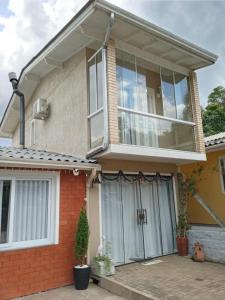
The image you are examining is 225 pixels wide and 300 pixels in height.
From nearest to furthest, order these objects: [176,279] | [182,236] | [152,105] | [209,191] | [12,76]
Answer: [176,279] < [182,236] < [152,105] < [209,191] < [12,76]

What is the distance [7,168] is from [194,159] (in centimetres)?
697

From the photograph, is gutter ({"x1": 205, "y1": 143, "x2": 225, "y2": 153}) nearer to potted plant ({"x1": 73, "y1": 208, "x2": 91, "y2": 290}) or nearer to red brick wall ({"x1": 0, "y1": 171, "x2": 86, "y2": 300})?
red brick wall ({"x1": 0, "y1": 171, "x2": 86, "y2": 300})

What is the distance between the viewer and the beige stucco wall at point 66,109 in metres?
10.1

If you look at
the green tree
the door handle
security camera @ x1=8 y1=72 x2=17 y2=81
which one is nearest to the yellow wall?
the door handle

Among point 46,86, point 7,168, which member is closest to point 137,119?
point 7,168

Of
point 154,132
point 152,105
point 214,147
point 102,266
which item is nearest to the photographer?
point 102,266

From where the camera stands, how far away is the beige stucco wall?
10086mm

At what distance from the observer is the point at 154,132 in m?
9.73

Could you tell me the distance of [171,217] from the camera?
37.0 ft

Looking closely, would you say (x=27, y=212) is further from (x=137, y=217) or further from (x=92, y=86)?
(x=92, y=86)

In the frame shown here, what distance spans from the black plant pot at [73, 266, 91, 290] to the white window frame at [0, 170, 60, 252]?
108 centimetres

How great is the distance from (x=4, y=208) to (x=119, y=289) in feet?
13.1

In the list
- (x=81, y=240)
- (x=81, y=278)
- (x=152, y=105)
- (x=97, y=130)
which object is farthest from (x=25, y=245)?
(x=152, y=105)

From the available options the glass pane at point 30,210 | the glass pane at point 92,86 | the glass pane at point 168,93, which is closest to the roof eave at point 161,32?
the glass pane at point 168,93
